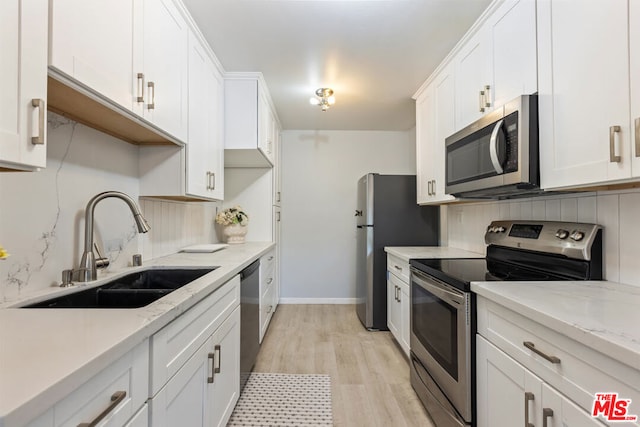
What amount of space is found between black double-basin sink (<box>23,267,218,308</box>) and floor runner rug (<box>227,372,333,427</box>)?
878 millimetres

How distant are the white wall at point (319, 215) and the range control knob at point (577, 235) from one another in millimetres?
2945

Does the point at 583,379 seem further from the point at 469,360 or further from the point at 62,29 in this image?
the point at 62,29

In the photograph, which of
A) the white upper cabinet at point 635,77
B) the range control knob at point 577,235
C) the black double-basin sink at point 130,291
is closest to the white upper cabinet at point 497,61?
the white upper cabinet at point 635,77

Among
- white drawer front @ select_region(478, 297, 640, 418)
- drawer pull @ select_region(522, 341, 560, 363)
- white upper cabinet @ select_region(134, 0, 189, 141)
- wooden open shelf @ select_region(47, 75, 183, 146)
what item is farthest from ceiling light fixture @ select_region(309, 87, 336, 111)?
drawer pull @ select_region(522, 341, 560, 363)

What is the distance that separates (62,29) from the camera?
0.91 m

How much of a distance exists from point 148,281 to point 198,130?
3.19 ft

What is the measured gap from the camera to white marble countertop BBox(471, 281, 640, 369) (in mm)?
730

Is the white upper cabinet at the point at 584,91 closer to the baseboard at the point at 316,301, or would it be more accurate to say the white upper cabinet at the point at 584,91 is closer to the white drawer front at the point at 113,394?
the white drawer front at the point at 113,394

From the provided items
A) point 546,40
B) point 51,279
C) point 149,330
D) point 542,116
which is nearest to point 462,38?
point 546,40

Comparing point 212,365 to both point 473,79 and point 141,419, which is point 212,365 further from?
point 473,79

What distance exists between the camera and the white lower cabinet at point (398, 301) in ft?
8.13

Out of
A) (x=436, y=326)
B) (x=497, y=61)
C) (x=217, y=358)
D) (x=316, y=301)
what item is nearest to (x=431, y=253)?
(x=436, y=326)
